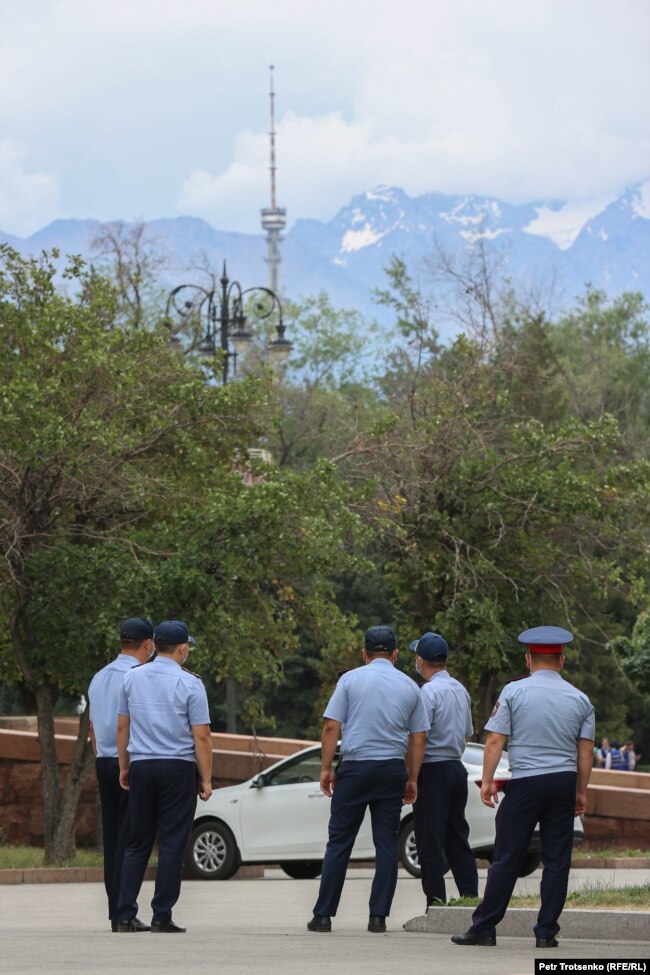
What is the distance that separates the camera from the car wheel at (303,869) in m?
19.6

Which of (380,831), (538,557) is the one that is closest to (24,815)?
(538,557)

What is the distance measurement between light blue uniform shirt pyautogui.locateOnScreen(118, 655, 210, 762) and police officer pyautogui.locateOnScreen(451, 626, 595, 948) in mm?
1749

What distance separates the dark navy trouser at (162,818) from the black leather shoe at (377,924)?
112 cm

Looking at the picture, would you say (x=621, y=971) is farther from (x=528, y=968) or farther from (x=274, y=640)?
Answer: (x=274, y=640)

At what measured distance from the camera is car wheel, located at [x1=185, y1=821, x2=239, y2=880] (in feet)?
61.8

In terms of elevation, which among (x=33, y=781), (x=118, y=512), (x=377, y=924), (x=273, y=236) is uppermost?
(x=273, y=236)

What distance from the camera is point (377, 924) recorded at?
10312mm

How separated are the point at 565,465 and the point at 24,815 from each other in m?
8.29

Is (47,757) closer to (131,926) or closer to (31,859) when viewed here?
(31,859)

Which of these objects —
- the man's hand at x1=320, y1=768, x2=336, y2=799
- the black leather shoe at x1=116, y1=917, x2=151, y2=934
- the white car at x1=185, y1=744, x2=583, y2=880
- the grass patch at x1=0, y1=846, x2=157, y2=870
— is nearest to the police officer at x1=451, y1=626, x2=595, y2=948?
the man's hand at x1=320, y1=768, x2=336, y2=799

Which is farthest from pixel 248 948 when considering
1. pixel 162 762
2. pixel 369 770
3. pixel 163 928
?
pixel 369 770

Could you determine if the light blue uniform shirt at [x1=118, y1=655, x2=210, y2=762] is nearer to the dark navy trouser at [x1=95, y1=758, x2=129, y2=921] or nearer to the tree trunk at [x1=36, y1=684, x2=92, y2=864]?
the dark navy trouser at [x1=95, y1=758, x2=129, y2=921]

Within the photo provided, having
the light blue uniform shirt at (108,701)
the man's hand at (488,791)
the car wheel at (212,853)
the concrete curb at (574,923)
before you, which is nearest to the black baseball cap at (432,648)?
the concrete curb at (574,923)

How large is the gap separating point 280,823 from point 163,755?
8.71 meters
